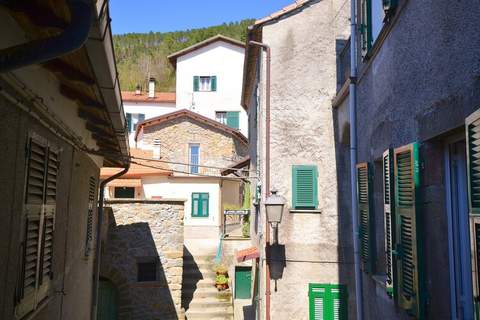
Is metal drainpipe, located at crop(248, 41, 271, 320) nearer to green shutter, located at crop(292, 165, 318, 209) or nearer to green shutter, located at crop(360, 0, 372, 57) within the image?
green shutter, located at crop(292, 165, 318, 209)

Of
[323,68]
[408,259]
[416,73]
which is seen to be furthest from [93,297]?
[416,73]

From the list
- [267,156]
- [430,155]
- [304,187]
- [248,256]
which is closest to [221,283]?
[248,256]

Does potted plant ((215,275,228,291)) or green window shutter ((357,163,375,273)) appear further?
potted plant ((215,275,228,291))

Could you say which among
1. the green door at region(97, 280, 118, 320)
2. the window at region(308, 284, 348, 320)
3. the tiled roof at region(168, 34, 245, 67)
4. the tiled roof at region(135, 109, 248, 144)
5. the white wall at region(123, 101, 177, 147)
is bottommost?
the green door at region(97, 280, 118, 320)

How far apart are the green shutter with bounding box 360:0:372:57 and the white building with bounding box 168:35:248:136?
2431cm

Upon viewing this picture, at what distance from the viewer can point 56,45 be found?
211 centimetres

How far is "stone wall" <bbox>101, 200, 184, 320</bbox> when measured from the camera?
1422cm

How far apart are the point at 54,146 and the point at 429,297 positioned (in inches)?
130

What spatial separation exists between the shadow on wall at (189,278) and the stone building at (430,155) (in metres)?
10.8

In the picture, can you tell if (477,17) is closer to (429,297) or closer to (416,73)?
(416,73)

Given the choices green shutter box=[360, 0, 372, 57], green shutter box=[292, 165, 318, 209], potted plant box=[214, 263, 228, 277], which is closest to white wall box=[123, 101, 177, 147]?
potted plant box=[214, 263, 228, 277]

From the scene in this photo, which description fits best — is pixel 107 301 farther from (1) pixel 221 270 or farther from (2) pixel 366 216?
(2) pixel 366 216

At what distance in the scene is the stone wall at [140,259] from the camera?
560 inches

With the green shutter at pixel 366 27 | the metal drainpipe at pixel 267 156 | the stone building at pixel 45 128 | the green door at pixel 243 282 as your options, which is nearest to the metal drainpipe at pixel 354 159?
the green shutter at pixel 366 27
